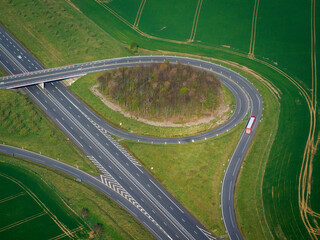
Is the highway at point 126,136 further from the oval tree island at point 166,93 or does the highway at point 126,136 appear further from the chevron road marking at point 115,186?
the oval tree island at point 166,93

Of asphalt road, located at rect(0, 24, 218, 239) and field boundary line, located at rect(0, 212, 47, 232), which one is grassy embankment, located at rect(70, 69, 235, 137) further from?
field boundary line, located at rect(0, 212, 47, 232)

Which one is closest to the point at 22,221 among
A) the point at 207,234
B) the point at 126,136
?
the point at 126,136

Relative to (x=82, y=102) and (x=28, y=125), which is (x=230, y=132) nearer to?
(x=82, y=102)

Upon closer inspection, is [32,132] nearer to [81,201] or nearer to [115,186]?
[81,201]

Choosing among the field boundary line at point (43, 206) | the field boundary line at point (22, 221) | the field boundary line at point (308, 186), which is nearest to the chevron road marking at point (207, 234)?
the field boundary line at point (308, 186)

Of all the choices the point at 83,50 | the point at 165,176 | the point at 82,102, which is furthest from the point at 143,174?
the point at 83,50

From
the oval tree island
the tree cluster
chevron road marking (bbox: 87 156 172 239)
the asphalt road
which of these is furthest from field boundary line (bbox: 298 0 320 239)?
chevron road marking (bbox: 87 156 172 239)
